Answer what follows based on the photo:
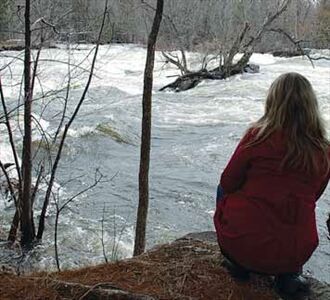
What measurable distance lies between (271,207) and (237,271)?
1.61 ft

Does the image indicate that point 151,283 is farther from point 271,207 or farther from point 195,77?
point 195,77

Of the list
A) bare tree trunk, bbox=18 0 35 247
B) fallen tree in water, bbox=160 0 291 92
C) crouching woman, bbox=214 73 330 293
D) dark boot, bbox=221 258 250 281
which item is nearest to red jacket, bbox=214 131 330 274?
crouching woman, bbox=214 73 330 293

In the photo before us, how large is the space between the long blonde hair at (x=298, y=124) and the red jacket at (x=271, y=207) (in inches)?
1.5

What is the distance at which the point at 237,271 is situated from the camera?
3.21m

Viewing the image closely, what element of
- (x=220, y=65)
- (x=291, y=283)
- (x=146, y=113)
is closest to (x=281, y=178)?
(x=291, y=283)

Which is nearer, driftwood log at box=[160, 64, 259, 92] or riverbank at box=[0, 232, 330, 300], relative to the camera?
riverbank at box=[0, 232, 330, 300]

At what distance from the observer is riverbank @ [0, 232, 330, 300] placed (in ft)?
9.61

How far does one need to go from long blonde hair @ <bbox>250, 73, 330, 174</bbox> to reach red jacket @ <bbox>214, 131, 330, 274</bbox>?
0.04 meters

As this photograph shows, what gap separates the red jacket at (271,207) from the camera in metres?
2.89

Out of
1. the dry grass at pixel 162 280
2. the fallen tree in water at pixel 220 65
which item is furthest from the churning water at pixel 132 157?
the dry grass at pixel 162 280

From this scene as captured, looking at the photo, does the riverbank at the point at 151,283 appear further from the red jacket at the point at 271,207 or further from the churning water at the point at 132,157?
the churning water at the point at 132,157

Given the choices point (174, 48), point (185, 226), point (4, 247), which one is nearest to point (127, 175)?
point (185, 226)

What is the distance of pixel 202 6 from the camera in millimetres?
23578

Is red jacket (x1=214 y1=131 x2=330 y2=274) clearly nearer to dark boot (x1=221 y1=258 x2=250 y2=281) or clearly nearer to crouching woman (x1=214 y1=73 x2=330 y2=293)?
crouching woman (x1=214 y1=73 x2=330 y2=293)
